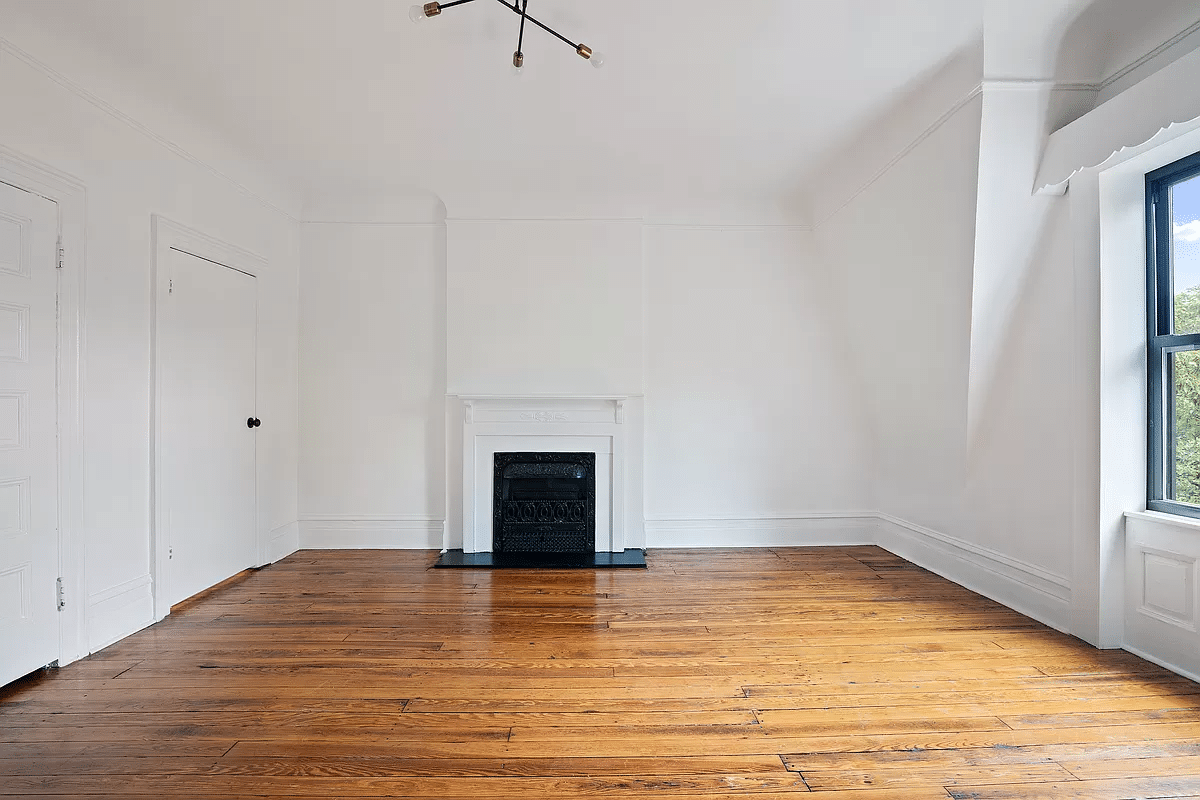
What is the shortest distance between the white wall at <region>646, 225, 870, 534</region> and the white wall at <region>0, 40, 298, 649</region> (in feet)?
10.6

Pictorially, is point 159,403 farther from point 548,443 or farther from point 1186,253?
point 1186,253

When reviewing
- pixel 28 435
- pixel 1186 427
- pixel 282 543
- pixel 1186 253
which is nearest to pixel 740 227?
pixel 1186 253

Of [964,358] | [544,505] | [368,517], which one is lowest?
[368,517]

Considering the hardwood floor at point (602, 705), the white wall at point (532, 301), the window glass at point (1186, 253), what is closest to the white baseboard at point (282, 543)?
the hardwood floor at point (602, 705)

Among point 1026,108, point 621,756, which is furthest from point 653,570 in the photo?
point 1026,108

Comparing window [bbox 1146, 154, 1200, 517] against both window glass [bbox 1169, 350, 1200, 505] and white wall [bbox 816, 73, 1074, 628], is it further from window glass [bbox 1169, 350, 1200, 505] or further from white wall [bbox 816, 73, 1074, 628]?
white wall [bbox 816, 73, 1074, 628]

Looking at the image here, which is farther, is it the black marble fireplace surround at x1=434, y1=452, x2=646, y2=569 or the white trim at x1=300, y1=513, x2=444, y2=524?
the white trim at x1=300, y1=513, x2=444, y2=524

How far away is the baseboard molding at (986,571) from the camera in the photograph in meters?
3.11

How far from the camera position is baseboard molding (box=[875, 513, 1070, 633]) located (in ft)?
10.2

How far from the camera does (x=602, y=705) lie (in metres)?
2.35

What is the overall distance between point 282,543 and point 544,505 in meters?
1.93

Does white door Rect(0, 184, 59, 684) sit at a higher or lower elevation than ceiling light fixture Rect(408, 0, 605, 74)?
lower

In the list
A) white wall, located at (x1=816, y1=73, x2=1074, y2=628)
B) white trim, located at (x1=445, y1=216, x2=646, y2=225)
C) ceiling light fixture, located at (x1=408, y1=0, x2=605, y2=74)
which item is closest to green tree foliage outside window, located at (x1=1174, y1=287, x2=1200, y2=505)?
white wall, located at (x1=816, y1=73, x2=1074, y2=628)

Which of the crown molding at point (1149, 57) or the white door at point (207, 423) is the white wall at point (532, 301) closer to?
the white door at point (207, 423)
